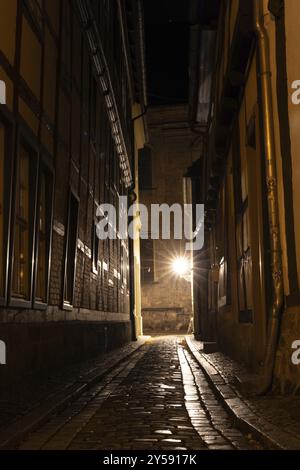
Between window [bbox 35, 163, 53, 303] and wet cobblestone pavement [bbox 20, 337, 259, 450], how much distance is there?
Answer: 1.56 meters

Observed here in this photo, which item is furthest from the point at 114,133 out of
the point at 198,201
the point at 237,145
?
the point at 237,145

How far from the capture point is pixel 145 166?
34.4 m

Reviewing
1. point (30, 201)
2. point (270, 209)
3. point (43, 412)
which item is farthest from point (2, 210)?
point (270, 209)

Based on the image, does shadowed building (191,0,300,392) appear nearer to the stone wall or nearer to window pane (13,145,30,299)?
the stone wall

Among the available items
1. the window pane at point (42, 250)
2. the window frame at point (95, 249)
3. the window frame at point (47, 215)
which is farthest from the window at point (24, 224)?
the window frame at point (95, 249)

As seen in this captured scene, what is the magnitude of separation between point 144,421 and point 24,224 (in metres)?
3.11

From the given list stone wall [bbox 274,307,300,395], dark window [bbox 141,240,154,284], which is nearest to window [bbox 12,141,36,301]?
stone wall [bbox 274,307,300,395]

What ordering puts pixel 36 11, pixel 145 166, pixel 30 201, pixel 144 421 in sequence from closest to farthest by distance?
pixel 144 421 → pixel 30 201 → pixel 36 11 → pixel 145 166

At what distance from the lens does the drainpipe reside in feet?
18.5

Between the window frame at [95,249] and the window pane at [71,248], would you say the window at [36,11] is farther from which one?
the window frame at [95,249]

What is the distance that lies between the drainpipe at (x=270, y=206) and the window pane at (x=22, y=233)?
2947 mm

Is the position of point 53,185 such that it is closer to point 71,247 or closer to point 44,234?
point 44,234

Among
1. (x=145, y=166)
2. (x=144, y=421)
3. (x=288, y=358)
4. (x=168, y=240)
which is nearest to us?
(x=144, y=421)

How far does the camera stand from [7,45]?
6188 mm
